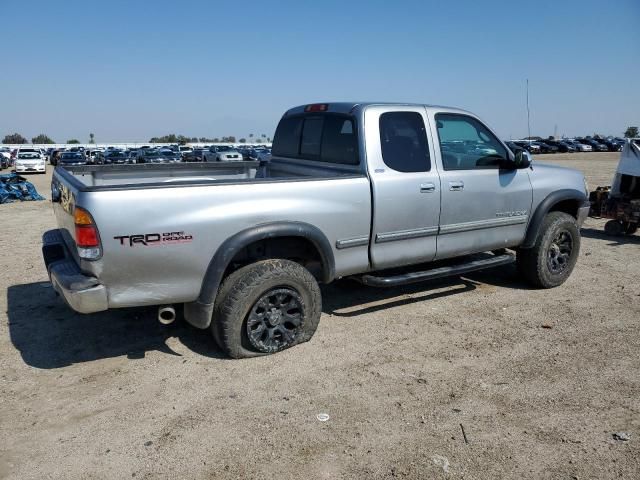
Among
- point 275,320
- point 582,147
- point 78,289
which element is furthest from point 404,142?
point 582,147

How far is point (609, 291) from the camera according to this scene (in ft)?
19.4

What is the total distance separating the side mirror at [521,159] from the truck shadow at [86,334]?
3453mm

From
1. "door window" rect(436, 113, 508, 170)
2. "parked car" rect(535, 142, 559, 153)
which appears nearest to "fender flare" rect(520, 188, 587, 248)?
"door window" rect(436, 113, 508, 170)

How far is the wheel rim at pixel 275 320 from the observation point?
4.04 m

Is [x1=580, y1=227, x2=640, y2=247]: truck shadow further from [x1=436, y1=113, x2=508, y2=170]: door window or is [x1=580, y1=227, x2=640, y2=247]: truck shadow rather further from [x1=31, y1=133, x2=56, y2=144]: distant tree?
[x1=31, y1=133, x2=56, y2=144]: distant tree

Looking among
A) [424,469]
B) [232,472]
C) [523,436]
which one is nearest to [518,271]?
[523,436]

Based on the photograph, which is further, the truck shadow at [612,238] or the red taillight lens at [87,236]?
the truck shadow at [612,238]

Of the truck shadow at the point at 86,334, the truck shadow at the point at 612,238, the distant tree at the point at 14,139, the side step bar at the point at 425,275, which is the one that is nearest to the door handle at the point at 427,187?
the side step bar at the point at 425,275

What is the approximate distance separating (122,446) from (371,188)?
2.67 meters

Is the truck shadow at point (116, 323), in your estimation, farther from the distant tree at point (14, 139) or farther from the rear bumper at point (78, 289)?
the distant tree at point (14, 139)

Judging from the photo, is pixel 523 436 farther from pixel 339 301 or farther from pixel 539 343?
pixel 339 301

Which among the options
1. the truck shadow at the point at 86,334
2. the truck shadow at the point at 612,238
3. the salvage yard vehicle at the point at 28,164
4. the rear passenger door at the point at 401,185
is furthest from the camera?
the salvage yard vehicle at the point at 28,164

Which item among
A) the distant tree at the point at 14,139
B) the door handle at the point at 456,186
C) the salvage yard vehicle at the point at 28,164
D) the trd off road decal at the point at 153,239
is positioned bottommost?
the trd off road decal at the point at 153,239

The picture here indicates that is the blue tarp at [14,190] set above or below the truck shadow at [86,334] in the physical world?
above
